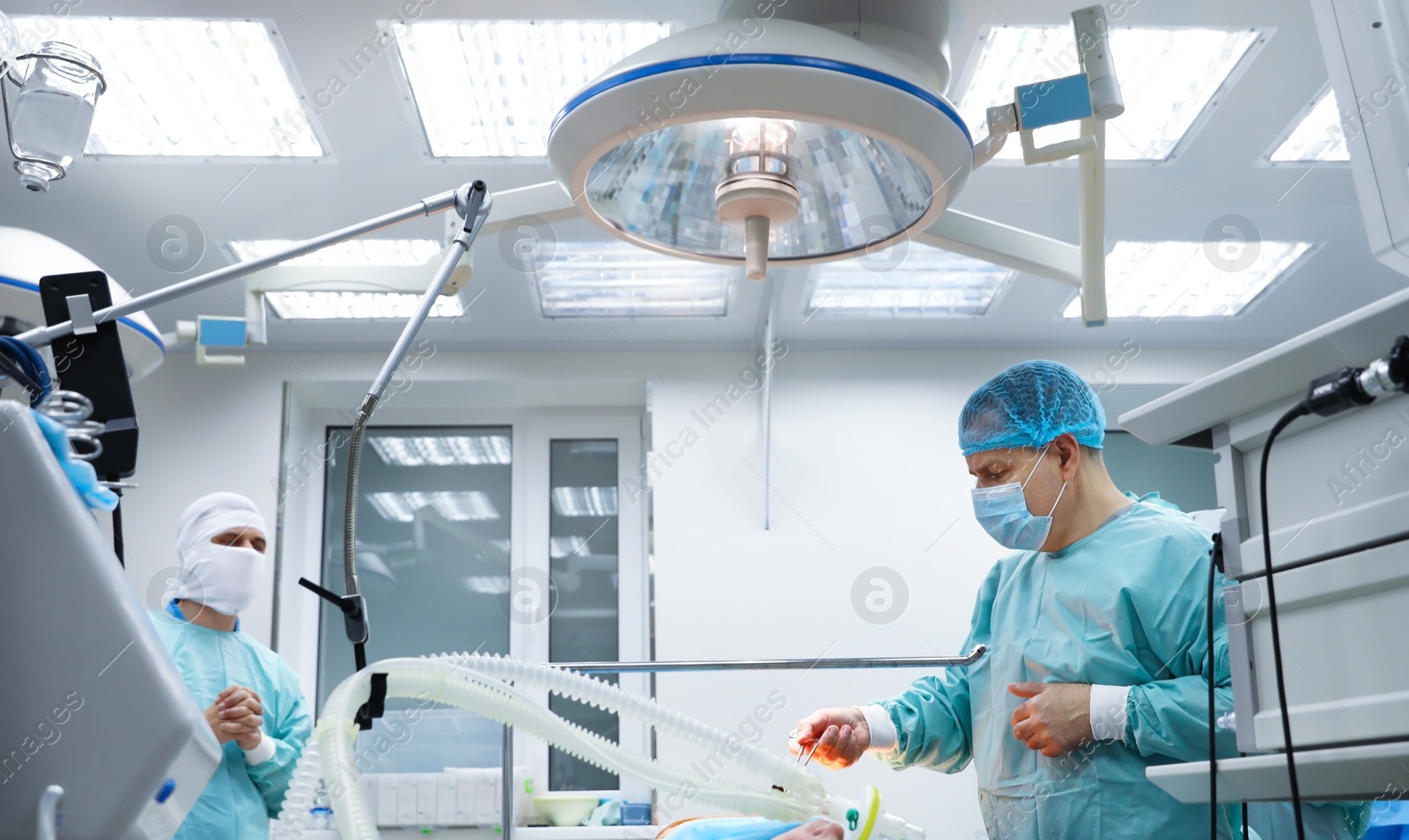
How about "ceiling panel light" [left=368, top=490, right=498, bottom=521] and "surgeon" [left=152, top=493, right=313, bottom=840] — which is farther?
"ceiling panel light" [left=368, top=490, right=498, bottom=521]

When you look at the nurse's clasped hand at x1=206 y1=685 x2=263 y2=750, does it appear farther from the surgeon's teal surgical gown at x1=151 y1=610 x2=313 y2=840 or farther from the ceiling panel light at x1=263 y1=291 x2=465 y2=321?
the ceiling panel light at x1=263 y1=291 x2=465 y2=321

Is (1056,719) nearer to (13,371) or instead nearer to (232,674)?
(13,371)

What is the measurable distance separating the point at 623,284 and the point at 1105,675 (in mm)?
1907

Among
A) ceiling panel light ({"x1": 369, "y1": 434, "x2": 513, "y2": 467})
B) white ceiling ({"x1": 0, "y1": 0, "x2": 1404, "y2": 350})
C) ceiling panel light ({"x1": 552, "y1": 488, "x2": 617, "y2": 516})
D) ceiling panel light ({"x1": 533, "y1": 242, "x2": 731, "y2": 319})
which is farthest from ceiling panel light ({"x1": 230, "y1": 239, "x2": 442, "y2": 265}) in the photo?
ceiling panel light ({"x1": 552, "y1": 488, "x2": 617, "y2": 516})

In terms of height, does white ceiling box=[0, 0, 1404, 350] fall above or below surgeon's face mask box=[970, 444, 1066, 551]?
above

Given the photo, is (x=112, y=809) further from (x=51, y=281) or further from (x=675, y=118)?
(x=675, y=118)

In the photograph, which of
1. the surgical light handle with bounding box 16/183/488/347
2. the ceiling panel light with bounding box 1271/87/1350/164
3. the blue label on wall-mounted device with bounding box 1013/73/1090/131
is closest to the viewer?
the surgical light handle with bounding box 16/183/488/347

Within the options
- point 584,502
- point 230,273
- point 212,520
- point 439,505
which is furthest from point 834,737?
point 439,505

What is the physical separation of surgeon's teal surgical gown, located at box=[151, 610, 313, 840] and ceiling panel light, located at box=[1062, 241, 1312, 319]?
2243 mm

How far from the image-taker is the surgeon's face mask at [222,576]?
2369mm

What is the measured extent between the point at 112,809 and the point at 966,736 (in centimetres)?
151

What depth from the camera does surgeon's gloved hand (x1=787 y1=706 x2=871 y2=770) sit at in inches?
64.1

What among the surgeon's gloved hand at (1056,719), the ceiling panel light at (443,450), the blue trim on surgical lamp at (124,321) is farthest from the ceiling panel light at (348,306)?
the surgeon's gloved hand at (1056,719)

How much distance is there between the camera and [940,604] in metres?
3.30
